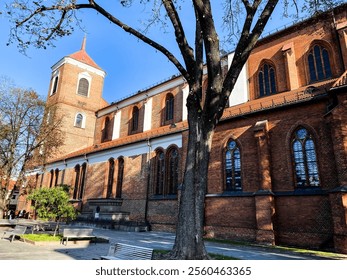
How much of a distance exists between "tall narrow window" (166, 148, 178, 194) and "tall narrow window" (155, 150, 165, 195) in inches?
21.6

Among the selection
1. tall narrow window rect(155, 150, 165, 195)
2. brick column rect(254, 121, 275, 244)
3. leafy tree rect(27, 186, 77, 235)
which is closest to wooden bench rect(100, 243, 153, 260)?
leafy tree rect(27, 186, 77, 235)

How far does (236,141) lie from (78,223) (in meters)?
15.8

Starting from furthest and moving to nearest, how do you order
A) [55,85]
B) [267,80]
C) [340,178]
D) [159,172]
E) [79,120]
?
1. [55,85]
2. [79,120]
3. [159,172]
4. [267,80]
5. [340,178]

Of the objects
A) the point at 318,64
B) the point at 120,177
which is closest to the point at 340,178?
the point at 318,64

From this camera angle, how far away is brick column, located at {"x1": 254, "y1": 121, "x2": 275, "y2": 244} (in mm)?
12781

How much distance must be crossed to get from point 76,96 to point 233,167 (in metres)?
26.1

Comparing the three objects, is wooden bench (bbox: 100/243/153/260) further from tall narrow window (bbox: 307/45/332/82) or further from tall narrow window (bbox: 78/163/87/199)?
tall narrow window (bbox: 78/163/87/199)

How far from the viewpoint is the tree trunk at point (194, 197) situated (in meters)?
6.07

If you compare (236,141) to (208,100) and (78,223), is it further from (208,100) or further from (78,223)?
(78,223)

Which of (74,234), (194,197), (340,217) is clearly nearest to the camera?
(194,197)

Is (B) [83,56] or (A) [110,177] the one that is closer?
(A) [110,177]

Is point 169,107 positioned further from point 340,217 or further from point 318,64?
point 340,217

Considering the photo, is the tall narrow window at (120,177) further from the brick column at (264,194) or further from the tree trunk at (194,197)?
the tree trunk at (194,197)

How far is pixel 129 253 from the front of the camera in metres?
6.14
